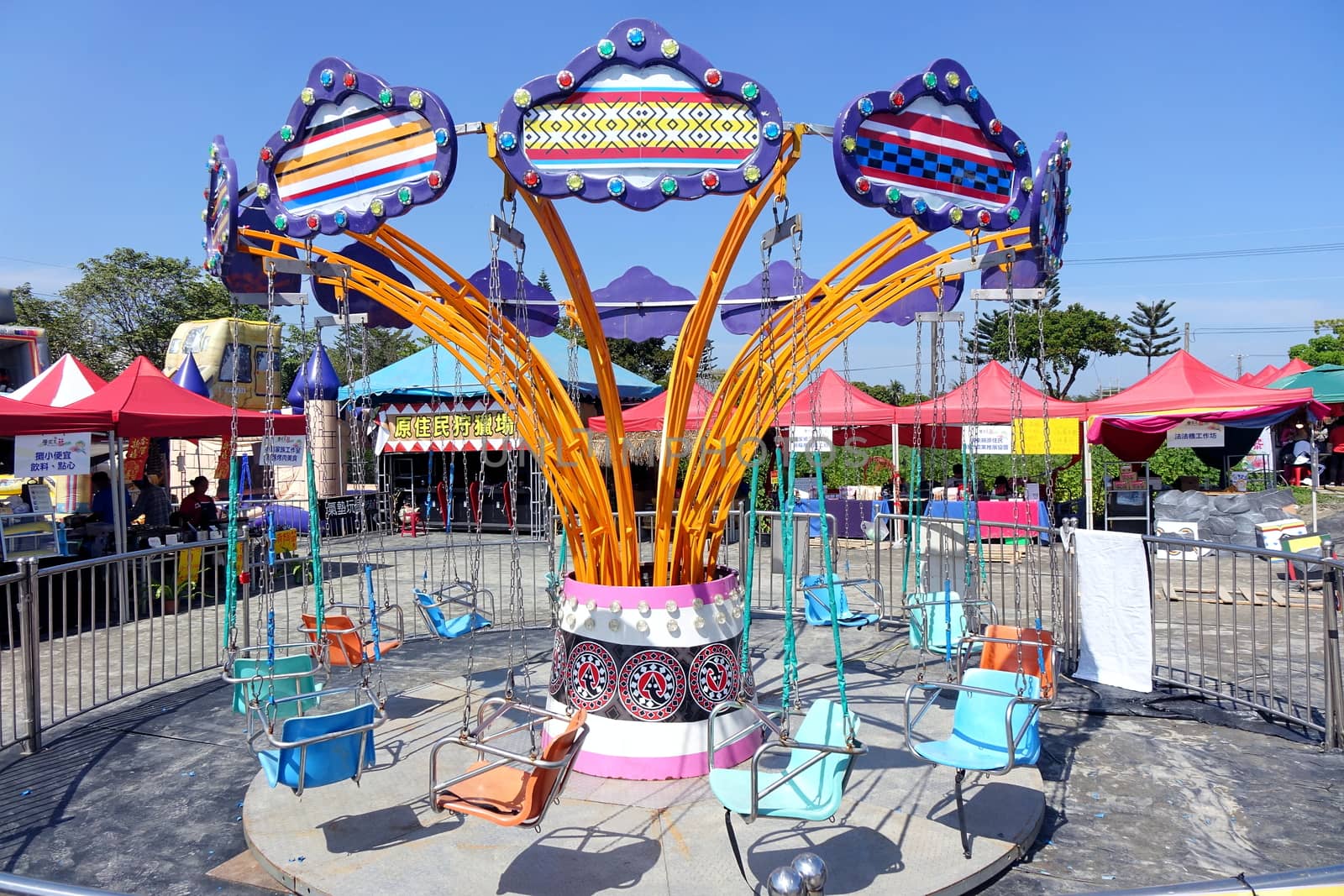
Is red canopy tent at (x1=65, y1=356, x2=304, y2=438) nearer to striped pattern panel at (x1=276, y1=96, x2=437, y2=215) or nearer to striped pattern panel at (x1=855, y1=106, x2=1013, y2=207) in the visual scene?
striped pattern panel at (x1=276, y1=96, x2=437, y2=215)

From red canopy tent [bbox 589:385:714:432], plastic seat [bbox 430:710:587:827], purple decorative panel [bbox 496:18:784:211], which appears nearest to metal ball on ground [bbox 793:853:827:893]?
plastic seat [bbox 430:710:587:827]

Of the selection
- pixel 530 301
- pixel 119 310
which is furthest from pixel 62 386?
pixel 119 310

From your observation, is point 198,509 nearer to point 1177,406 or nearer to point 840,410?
point 840,410

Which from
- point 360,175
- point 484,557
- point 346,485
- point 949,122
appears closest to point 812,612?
point 949,122

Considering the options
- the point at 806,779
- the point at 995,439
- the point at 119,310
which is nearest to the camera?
the point at 806,779

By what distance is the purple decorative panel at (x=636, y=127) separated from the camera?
4.21 m

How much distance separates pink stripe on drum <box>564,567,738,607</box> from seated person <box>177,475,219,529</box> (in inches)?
394

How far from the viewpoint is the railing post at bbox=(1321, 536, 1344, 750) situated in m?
5.62

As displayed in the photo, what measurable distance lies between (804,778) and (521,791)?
4.25 ft

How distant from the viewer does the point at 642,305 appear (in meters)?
8.80

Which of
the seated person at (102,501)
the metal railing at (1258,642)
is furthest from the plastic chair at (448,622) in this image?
the seated person at (102,501)

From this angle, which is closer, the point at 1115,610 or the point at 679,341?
the point at 679,341

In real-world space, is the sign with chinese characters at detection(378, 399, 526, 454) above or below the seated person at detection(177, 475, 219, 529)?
above

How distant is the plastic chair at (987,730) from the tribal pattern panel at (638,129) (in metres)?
2.79
